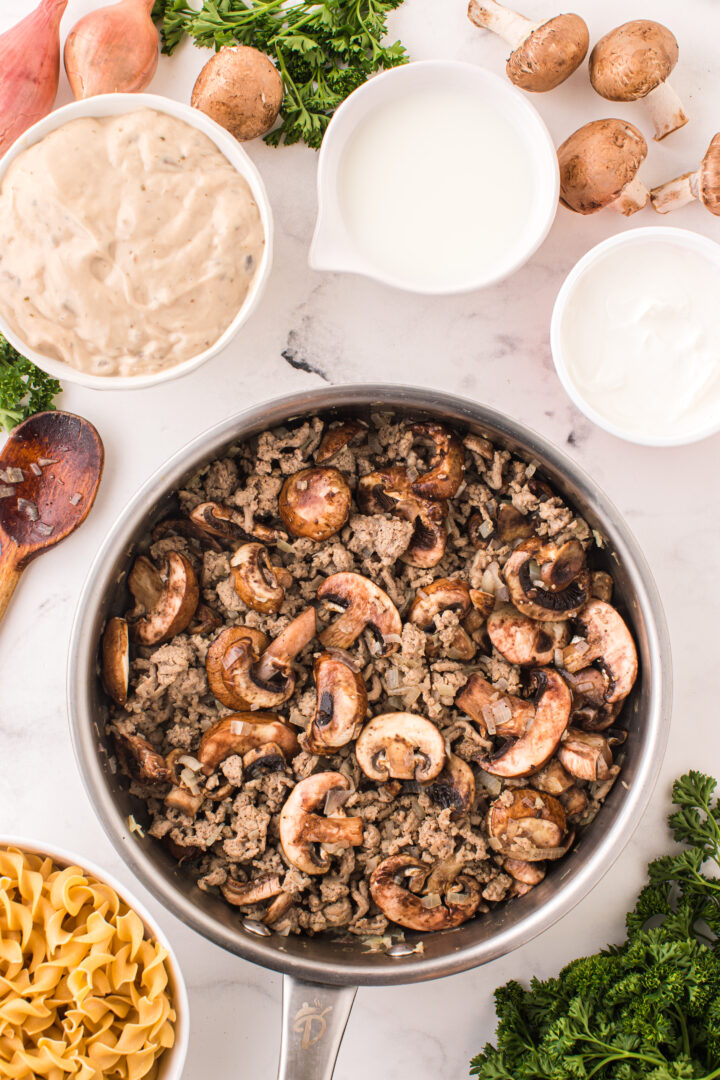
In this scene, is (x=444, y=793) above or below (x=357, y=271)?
below

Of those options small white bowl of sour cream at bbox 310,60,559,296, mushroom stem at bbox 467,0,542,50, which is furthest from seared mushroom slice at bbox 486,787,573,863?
mushroom stem at bbox 467,0,542,50

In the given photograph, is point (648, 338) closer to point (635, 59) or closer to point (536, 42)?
point (635, 59)

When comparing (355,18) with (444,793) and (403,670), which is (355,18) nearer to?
(403,670)

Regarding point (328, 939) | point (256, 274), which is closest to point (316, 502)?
point (256, 274)

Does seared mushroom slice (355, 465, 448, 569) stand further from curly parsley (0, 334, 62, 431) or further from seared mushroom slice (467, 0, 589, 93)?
seared mushroom slice (467, 0, 589, 93)

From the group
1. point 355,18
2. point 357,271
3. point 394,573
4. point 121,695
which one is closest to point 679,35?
point 355,18

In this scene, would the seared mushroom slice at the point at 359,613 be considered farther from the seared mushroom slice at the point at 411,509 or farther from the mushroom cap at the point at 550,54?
the mushroom cap at the point at 550,54
